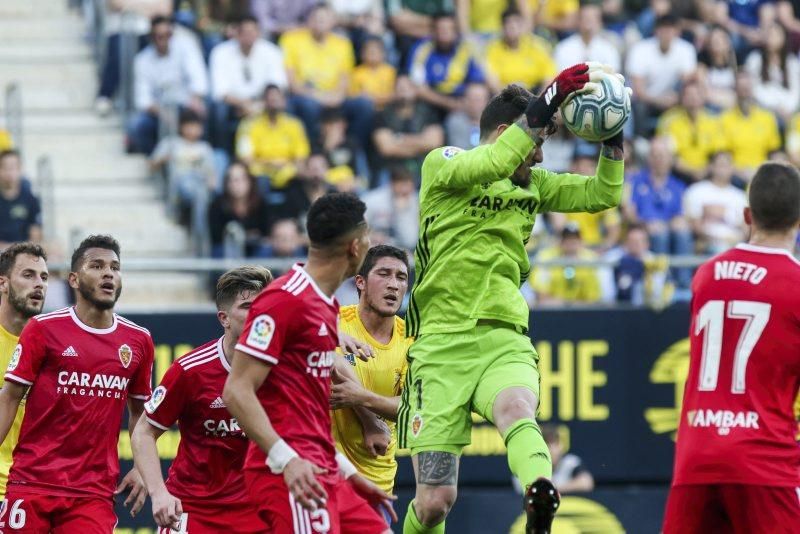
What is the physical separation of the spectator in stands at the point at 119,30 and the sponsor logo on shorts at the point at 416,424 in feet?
31.4

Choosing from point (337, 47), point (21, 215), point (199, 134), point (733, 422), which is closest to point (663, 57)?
point (337, 47)

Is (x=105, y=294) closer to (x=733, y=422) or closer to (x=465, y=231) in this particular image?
(x=465, y=231)

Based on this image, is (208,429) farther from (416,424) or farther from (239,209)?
(239,209)

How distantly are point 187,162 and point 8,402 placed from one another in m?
7.50

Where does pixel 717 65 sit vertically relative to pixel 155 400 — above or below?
above

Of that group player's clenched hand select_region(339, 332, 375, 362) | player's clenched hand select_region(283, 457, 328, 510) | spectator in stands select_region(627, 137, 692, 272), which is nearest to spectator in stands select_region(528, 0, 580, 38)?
spectator in stands select_region(627, 137, 692, 272)

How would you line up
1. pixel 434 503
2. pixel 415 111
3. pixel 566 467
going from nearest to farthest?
pixel 434 503
pixel 566 467
pixel 415 111

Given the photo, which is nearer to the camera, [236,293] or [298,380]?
[298,380]

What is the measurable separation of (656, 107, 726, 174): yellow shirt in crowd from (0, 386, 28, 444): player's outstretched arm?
10234 mm

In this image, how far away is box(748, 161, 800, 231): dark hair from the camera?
7.26m

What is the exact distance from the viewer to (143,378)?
29.8ft

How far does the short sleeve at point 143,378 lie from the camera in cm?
906

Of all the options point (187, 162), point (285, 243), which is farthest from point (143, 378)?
point (187, 162)

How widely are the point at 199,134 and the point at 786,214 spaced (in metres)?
9.43
